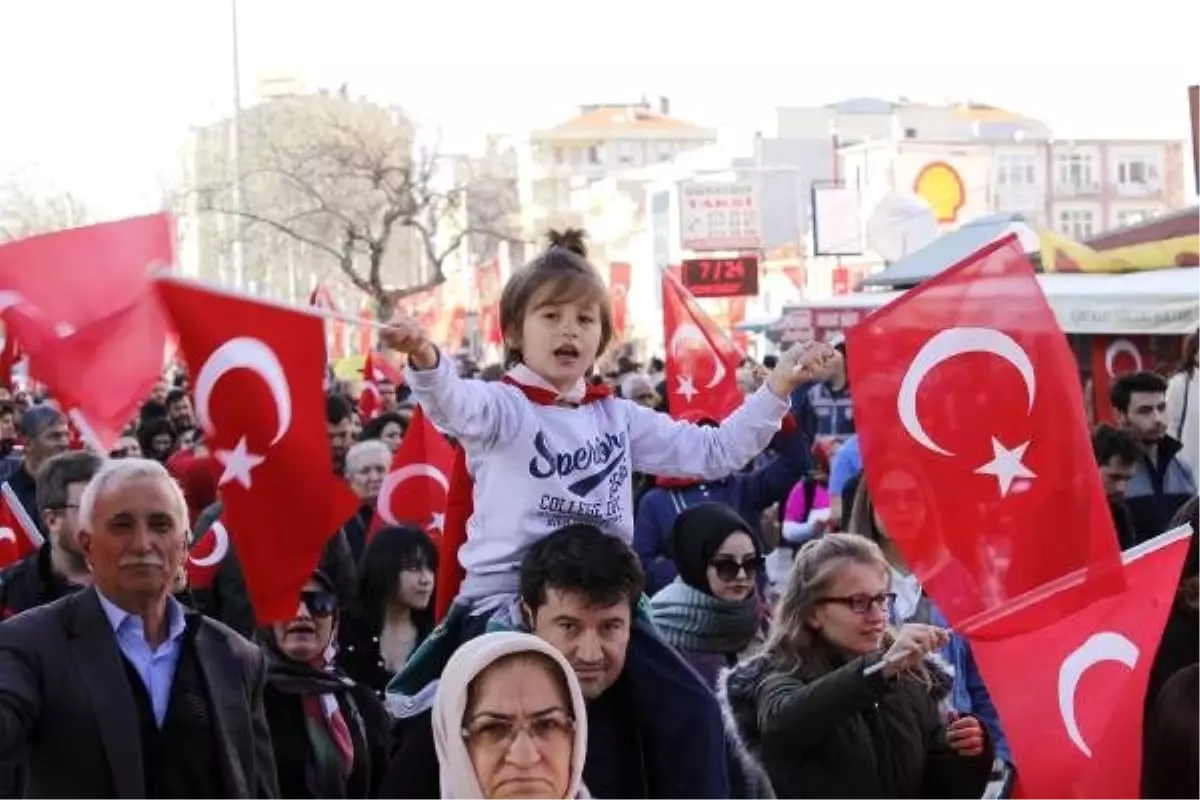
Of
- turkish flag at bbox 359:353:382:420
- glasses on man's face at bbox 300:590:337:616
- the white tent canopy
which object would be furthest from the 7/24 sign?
glasses on man's face at bbox 300:590:337:616

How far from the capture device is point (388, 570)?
26.2 ft

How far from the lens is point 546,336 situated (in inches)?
205

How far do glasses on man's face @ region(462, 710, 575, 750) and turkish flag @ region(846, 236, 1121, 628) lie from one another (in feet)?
6.64

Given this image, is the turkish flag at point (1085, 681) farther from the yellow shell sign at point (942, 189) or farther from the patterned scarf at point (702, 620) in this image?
the yellow shell sign at point (942, 189)

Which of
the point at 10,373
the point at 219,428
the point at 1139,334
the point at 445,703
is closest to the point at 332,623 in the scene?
the point at 219,428

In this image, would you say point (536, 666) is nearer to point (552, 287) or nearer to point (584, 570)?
point (584, 570)

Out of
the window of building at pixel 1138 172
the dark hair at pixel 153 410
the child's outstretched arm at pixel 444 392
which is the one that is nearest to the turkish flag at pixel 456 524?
the child's outstretched arm at pixel 444 392

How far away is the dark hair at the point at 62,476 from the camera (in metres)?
7.96

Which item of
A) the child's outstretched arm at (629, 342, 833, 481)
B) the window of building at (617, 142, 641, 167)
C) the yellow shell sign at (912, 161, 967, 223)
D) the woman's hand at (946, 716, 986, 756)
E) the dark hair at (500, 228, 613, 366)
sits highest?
the window of building at (617, 142, 641, 167)

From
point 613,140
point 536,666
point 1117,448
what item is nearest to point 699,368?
point 1117,448

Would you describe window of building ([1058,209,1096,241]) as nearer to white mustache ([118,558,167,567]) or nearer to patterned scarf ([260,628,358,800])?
patterned scarf ([260,628,358,800])

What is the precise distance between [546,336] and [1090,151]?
4382 inches

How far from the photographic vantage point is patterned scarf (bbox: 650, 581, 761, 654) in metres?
7.14

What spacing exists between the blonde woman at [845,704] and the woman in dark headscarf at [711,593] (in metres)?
1.16
